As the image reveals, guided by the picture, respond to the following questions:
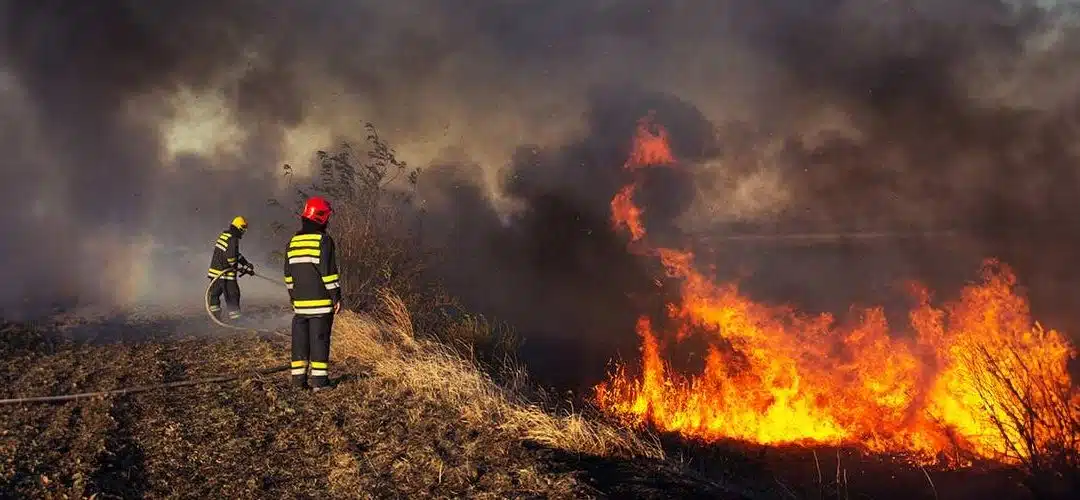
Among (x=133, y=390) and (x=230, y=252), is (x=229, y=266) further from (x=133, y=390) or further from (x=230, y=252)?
(x=133, y=390)

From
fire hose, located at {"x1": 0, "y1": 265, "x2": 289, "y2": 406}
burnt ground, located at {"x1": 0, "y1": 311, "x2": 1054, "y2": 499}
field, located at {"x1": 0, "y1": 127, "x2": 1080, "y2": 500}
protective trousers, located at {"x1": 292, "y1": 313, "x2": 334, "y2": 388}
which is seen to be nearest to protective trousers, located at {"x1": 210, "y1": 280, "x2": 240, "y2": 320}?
field, located at {"x1": 0, "y1": 127, "x2": 1080, "y2": 500}

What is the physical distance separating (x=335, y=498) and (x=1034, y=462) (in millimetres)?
4704

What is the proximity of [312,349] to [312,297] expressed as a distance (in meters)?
0.60

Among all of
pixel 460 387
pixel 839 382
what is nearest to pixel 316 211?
pixel 460 387

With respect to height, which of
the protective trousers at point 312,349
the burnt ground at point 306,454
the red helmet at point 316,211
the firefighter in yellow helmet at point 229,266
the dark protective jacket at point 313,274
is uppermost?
the firefighter in yellow helmet at point 229,266

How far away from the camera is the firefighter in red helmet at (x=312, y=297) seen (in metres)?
6.34

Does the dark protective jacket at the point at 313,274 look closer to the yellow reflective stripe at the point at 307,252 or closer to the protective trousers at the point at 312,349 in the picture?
the yellow reflective stripe at the point at 307,252

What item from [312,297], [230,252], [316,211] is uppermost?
[230,252]

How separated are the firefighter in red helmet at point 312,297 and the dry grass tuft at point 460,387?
0.79m

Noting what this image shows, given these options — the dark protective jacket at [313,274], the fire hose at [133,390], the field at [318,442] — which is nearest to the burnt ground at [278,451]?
the field at [318,442]

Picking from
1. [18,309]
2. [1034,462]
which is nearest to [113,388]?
[1034,462]

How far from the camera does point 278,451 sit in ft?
15.0

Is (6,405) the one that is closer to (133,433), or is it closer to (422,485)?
(133,433)

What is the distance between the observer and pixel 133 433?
4891mm
